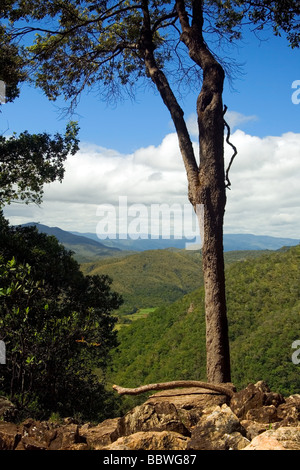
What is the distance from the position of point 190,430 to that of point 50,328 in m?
5.03

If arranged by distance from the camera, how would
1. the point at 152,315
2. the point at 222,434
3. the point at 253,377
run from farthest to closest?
the point at 152,315 < the point at 253,377 < the point at 222,434

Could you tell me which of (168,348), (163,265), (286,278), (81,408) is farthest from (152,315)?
(163,265)

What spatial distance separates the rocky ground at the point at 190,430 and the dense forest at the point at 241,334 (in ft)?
99.8

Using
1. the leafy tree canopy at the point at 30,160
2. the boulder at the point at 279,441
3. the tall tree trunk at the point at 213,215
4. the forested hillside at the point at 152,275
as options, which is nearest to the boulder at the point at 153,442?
the boulder at the point at 279,441

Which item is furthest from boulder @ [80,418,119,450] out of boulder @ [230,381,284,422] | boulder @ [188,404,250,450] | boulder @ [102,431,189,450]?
boulder @ [230,381,284,422]

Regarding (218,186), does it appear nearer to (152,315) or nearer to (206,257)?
(206,257)

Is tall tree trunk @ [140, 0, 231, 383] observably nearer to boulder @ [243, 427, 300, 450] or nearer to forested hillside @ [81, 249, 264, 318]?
boulder @ [243, 427, 300, 450]

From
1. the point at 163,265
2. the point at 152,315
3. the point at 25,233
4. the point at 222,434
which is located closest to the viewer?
the point at 222,434

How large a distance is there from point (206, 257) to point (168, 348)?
4636 centimetres

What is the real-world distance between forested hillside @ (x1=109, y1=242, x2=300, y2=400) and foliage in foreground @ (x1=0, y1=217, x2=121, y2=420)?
84.0 feet

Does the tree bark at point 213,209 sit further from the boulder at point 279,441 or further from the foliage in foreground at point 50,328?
the foliage in foreground at point 50,328

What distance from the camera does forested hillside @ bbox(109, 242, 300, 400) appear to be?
3719cm

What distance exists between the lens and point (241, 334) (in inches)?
1779

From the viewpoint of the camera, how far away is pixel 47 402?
9.91m
